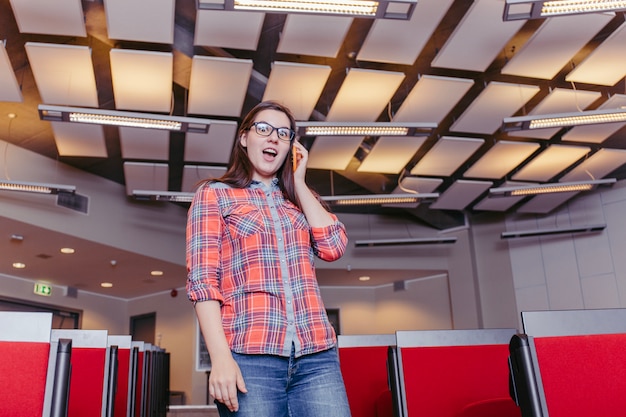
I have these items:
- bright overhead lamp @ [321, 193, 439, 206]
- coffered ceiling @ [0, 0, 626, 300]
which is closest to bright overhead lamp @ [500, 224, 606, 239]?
coffered ceiling @ [0, 0, 626, 300]

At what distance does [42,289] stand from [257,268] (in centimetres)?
913

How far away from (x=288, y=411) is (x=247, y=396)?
9cm

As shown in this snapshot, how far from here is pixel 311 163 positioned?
653cm

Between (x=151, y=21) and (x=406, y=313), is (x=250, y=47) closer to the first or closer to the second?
(x=151, y=21)

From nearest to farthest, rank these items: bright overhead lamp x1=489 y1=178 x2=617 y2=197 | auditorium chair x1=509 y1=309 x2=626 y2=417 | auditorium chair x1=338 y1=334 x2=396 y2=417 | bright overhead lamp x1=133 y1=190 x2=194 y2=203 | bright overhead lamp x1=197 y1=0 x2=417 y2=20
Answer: auditorium chair x1=509 y1=309 x2=626 y2=417 < auditorium chair x1=338 y1=334 x2=396 y2=417 < bright overhead lamp x1=197 y1=0 x2=417 y2=20 < bright overhead lamp x1=133 y1=190 x2=194 y2=203 < bright overhead lamp x1=489 y1=178 x2=617 y2=197

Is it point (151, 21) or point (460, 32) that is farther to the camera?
point (460, 32)

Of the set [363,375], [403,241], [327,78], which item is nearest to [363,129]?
[327,78]

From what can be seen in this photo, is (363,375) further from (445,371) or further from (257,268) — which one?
(257,268)

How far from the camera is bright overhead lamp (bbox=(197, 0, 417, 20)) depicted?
11.6 ft

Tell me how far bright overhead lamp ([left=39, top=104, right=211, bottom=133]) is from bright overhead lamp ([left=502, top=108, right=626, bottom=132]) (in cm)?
267

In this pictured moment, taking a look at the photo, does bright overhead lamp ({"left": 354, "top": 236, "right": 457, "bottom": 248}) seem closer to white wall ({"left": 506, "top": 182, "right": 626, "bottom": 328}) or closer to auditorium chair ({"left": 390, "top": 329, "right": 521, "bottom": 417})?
white wall ({"left": 506, "top": 182, "right": 626, "bottom": 328})

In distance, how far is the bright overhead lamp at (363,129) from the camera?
5038mm

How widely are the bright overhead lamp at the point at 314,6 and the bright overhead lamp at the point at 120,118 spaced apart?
151 cm

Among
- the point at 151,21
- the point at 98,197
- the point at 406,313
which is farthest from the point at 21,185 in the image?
the point at 406,313
